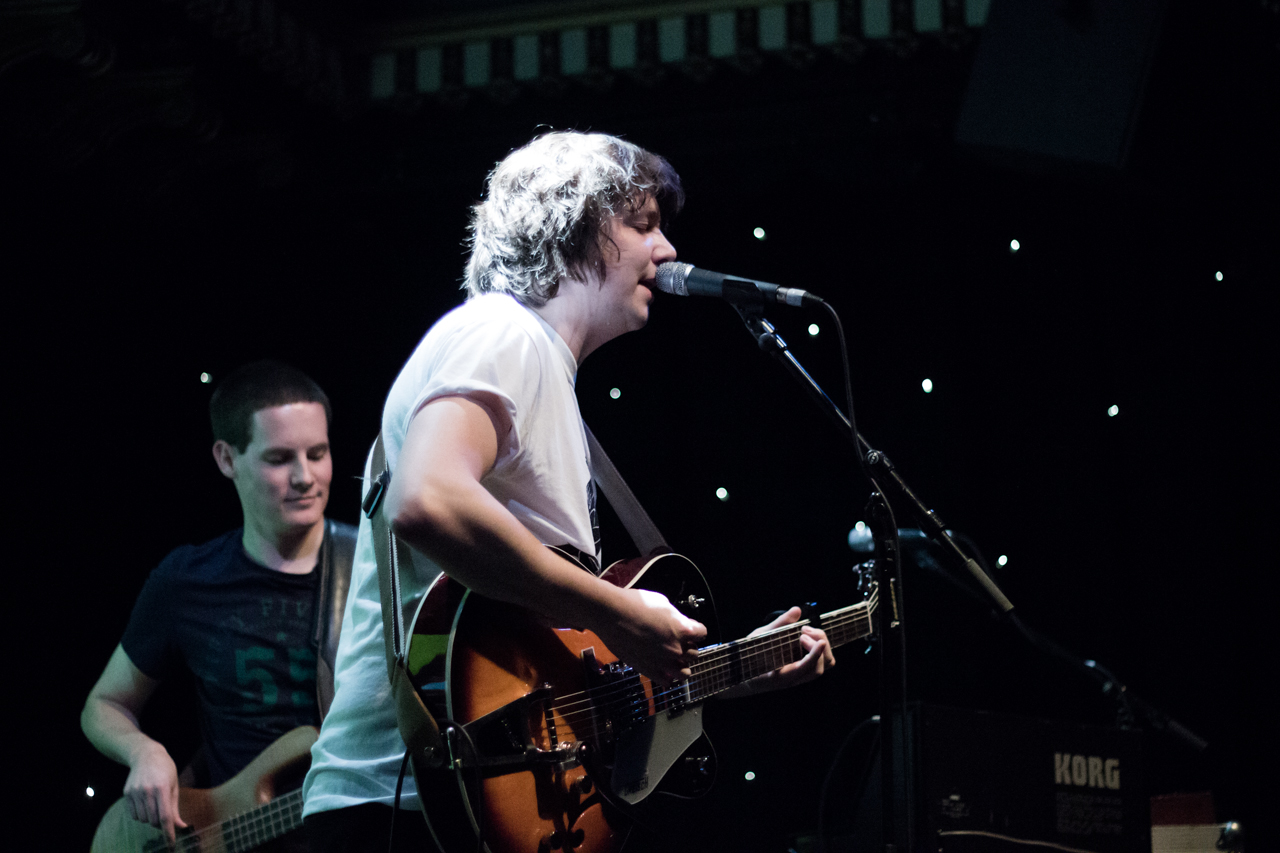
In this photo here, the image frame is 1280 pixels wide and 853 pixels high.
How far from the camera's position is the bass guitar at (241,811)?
9.62 feet

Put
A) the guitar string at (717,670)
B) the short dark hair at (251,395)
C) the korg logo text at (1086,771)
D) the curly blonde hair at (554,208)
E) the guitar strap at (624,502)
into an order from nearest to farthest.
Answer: the guitar string at (717,670)
the curly blonde hair at (554,208)
the guitar strap at (624,502)
the korg logo text at (1086,771)
the short dark hair at (251,395)

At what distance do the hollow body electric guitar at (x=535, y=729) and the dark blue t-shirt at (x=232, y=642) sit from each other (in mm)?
1546

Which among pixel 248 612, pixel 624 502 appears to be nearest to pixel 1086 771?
pixel 624 502

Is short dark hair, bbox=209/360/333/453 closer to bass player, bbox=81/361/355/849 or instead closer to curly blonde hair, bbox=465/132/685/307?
bass player, bbox=81/361/355/849

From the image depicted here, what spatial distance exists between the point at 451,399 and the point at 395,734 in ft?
1.72

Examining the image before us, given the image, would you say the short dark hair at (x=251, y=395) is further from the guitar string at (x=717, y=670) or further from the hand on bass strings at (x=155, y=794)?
the guitar string at (x=717, y=670)

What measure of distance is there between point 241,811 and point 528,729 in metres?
1.66

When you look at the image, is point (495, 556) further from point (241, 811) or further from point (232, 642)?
point (232, 642)

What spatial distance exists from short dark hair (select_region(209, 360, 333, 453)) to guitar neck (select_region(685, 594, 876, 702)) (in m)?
1.82

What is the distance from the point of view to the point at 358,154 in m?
3.98

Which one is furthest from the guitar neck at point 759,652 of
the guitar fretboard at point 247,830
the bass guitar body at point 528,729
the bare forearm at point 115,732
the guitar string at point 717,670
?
the bare forearm at point 115,732

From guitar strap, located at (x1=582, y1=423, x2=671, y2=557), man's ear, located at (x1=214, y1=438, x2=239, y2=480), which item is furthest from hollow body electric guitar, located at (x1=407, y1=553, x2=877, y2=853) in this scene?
man's ear, located at (x1=214, y1=438, x2=239, y2=480)

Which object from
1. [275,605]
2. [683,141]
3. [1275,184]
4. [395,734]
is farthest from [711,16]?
[395,734]

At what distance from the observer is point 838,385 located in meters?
3.84
